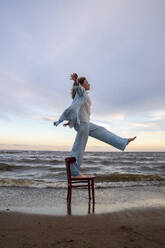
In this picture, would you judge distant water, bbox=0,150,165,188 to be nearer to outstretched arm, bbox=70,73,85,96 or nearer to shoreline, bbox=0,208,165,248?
shoreline, bbox=0,208,165,248

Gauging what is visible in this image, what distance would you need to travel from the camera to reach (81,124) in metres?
3.96

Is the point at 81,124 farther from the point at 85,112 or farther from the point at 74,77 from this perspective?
the point at 74,77

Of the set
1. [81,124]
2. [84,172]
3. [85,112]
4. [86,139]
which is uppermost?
[85,112]

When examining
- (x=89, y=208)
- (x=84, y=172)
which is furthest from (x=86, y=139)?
(x=84, y=172)

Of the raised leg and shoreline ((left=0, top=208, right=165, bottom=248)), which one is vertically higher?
the raised leg

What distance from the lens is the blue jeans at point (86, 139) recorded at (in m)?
3.98

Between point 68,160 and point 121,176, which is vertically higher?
point 68,160

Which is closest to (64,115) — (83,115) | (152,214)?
(83,115)

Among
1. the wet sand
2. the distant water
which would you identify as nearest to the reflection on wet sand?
the wet sand

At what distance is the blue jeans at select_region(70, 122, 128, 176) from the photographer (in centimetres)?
398

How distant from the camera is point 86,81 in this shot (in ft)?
13.5

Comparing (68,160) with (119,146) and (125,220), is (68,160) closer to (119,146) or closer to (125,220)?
(119,146)

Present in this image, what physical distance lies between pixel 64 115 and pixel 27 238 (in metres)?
2.08

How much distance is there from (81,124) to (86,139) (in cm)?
33
